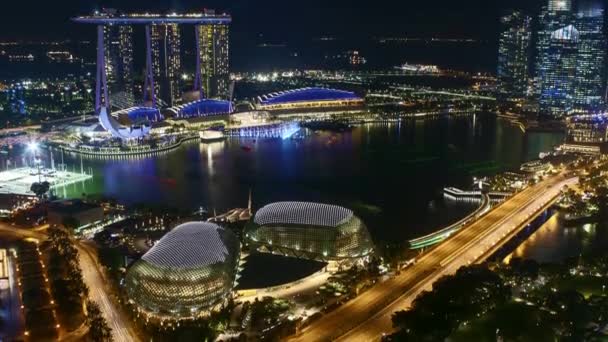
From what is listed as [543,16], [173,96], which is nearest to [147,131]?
[173,96]

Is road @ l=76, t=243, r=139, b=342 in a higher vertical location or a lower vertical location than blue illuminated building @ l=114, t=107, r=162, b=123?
lower

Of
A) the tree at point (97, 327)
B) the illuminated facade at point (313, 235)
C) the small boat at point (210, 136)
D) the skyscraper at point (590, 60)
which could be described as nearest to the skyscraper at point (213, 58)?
the small boat at point (210, 136)

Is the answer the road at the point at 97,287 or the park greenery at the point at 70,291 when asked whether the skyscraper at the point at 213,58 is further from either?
the park greenery at the point at 70,291

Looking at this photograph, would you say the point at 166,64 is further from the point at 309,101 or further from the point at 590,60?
the point at 590,60

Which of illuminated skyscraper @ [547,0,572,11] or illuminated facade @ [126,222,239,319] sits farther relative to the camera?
illuminated skyscraper @ [547,0,572,11]

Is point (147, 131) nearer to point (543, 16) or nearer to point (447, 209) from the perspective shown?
point (447, 209)

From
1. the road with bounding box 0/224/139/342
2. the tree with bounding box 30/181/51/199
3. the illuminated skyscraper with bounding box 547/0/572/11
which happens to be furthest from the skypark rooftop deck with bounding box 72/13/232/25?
the illuminated skyscraper with bounding box 547/0/572/11

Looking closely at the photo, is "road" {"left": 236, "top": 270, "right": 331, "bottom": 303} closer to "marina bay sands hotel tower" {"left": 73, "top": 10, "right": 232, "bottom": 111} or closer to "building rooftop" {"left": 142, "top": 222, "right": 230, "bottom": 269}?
"building rooftop" {"left": 142, "top": 222, "right": 230, "bottom": 269}
